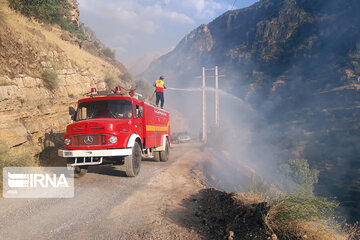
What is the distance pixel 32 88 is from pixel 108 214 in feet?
25.7

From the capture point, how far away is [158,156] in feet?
38.2

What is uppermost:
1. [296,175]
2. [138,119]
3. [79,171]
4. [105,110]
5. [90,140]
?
[105,110]

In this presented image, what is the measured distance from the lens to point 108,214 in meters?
4.57

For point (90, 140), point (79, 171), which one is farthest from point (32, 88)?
point (90, 140)

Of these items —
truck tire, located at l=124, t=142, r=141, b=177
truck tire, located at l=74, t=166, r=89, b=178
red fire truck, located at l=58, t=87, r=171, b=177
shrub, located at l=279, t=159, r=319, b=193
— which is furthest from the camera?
shrub, located at l=279, t=159, r=319, b=193

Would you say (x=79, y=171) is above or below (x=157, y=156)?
above

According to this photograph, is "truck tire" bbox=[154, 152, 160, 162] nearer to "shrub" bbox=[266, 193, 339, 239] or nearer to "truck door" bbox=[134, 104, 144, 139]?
"truck door" bbox=[134, 104, 144, 139]

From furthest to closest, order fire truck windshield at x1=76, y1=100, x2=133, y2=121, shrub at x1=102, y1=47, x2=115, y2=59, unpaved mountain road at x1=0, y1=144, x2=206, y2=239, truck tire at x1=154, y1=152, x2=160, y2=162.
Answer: shrub at x1=102, y1=47, x2=115, y2=59 < truck tire at x1=154, y1=152, x2=160, y2=162 < fire truck windshield at x1=76, y1=100, x2=133, y2=121 < unpaved mountain road at x1=0, y1=144, x2=206, y2=239

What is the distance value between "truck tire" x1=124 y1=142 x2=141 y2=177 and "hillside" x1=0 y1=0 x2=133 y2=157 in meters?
3.63

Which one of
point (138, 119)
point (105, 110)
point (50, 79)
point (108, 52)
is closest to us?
point (105, 110)

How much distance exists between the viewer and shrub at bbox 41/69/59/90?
35.5 feet

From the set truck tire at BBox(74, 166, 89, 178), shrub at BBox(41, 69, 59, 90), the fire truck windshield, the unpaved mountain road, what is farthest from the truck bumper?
shrub at BBox(41, 69, 59, 90)

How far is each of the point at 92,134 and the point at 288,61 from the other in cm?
8791

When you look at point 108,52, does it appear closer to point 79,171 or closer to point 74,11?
point 74,11
